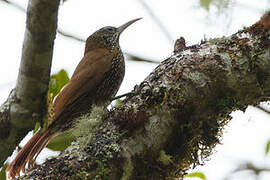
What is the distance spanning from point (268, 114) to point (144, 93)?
3.92ft

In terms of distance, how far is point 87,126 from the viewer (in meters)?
2.47

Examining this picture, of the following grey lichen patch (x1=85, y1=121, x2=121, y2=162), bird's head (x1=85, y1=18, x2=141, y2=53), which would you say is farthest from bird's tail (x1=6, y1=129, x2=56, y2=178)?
bird's head (x1=85, y1=18, x2=141, y2=53)

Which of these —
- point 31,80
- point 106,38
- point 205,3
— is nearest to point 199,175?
point 205,3

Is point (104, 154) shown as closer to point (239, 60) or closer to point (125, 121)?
point (125, 121)

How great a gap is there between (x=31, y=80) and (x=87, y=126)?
57 centimetres

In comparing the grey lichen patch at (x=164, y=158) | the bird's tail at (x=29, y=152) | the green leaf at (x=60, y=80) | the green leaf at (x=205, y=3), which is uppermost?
the green leaf at (x=60, y=80)

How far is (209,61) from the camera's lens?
258cm

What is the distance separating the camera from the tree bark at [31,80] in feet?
6.00

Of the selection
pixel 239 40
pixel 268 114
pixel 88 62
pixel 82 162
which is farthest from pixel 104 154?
pixel 88 62

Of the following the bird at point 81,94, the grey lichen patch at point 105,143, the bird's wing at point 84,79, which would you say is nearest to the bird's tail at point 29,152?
the bird at point 81,94

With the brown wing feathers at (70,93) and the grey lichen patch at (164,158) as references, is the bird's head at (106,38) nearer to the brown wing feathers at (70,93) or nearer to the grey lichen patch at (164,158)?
the brown wing feathers at (70,93)

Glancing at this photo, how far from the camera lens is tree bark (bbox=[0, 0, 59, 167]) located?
6.00ft

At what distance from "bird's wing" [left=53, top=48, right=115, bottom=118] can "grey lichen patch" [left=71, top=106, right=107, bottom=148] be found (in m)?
0.89

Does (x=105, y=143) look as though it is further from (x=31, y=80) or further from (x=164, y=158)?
(x=31, y=80)
